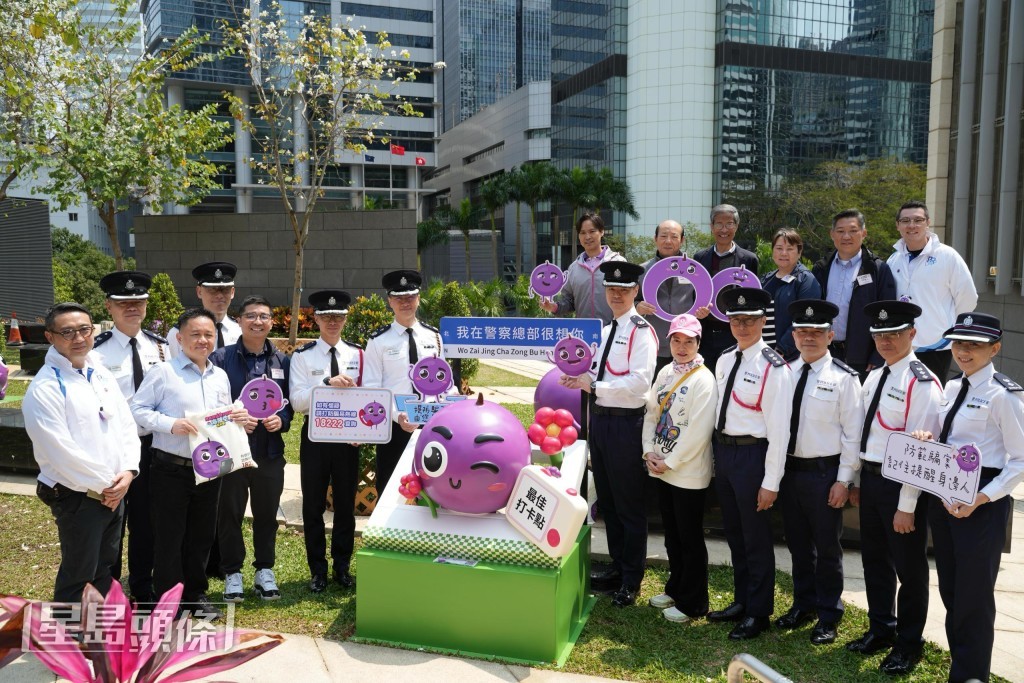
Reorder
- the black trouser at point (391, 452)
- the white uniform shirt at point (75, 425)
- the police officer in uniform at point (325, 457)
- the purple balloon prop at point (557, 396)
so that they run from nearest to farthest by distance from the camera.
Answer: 1. the white uniform shirt at point (75, 425)
2. the police officer in uniform at point (325, 457)
3. the black trouser at point (391, 452)
4. the purple balloon prop at point (557, 396)

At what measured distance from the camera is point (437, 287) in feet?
54.0

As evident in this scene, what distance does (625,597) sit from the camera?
17.6 feet

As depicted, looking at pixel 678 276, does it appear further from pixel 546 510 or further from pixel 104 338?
pixel 104 338

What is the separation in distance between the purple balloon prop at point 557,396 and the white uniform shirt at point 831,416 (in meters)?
2.25

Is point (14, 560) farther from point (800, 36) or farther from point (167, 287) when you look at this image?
point (800, 36)

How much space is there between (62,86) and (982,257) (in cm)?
1804

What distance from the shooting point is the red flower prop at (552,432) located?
A: 4.88m

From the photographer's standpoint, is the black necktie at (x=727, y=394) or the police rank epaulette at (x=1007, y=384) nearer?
the police rank epaulette at (x=1007, y=384)

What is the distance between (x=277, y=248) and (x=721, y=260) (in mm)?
14740

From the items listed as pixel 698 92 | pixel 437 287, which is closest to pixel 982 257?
pixel 437 287

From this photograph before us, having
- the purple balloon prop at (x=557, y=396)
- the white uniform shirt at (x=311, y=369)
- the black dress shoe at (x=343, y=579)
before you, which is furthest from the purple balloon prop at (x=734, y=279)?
the black dress shoe at (x=343, y=579)

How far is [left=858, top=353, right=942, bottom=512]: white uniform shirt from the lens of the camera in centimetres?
420

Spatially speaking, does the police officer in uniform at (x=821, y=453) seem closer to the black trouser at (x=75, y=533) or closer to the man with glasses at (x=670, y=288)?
the man with glasses at (x=670, y=288)

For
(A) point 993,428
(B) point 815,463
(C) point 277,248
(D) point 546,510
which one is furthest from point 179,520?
(C) point 277,248
